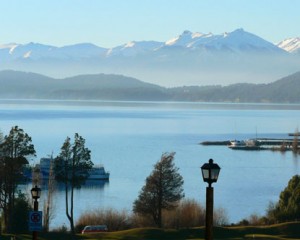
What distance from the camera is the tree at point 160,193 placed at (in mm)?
50156

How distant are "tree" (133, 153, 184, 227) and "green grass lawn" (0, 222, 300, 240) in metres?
11.4

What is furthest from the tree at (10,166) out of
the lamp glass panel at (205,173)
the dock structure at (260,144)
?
the dock structure at (260,144)

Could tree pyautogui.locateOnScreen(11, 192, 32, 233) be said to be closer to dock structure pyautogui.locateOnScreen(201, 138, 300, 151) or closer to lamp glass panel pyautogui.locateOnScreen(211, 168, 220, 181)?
lamp glass panel pyautogui.locateOnScreen(211, 168, 220, 181)

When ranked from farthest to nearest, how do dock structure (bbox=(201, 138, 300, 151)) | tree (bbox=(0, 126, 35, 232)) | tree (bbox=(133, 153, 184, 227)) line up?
1. dock structure (bbox=(201, 138, 300, 151))
2. tree (bbox=(133, 153, 184, 227))
3. tree (bbox=(0, 126, 35, 232))

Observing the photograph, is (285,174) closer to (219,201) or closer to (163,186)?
(219,201)

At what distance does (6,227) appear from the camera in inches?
1742

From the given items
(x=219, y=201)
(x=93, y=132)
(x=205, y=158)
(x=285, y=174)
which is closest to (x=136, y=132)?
(x=93, y=132)

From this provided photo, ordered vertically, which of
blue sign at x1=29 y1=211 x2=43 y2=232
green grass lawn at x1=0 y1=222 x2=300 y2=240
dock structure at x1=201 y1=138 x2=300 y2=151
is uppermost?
dock structure at x1=201 y1=138 x2=300 y2=151

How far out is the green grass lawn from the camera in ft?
120

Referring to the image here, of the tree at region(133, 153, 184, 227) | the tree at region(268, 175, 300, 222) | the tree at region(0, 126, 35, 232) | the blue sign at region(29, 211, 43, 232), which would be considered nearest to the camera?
the blue sign at region(29, 211, 43, 232)

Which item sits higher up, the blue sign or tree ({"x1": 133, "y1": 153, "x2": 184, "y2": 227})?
tree ({"x1": 133, "y1": 153, "x2": 184, "y2": 227})

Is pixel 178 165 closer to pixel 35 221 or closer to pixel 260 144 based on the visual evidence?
pixel 260 144

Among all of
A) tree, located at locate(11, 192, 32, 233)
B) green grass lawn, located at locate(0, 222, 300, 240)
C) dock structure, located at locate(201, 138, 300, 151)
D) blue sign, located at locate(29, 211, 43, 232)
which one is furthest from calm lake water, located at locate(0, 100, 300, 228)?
blue sign, located at locate(29, 211, 43, 232)

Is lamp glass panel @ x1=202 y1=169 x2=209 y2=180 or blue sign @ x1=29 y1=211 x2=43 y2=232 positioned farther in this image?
blue sign @ x1=29 y1=211 x2=43 y2=232
